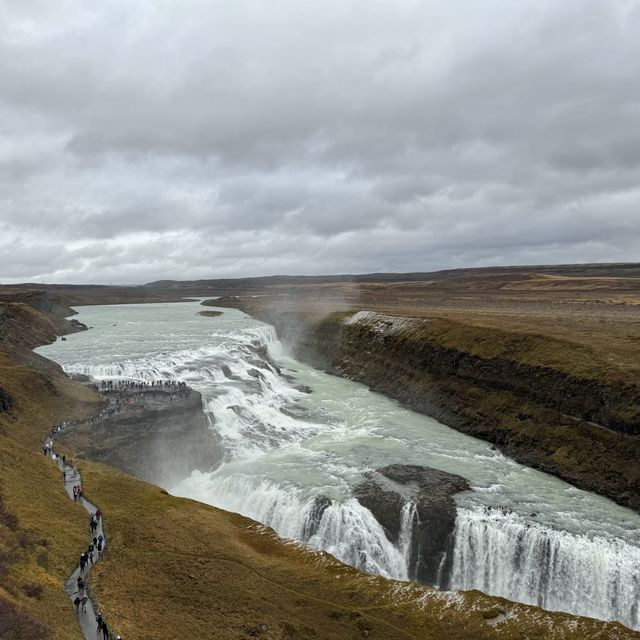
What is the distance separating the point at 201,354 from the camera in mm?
70562

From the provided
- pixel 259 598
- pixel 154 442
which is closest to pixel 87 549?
pixel 259 598

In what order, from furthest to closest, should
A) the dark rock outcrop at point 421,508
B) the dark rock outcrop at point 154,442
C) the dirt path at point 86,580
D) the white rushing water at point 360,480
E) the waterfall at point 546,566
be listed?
the dark rock outcrop at point 154,442, the dark rock outcrop at point 421,508, the white rushing water at point 360,480, the waterfall at point 546,566, the dirt path at point 86,580

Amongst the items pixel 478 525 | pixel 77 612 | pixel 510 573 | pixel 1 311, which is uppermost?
pixel 1 311

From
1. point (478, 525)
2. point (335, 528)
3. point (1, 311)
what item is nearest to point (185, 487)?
point (335, 528)

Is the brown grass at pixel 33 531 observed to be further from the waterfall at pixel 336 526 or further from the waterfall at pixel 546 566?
the waterfall at pixel 546 566

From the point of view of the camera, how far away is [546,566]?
26641 millimetres

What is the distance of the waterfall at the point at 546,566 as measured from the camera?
2503 cm

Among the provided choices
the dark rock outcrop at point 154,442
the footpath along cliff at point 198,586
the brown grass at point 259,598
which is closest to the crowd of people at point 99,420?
the footpath along cliff at point 198,586

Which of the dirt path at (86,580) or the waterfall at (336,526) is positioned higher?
the dirt path at (86,580)

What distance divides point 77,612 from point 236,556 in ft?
27.8

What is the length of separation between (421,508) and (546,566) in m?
7.36

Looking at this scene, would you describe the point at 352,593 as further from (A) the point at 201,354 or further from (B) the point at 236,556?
(A) the point at 201,354

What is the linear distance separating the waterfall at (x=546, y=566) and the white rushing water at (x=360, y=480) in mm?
53

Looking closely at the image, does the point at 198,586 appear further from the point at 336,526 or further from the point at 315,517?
the point at 336,526
